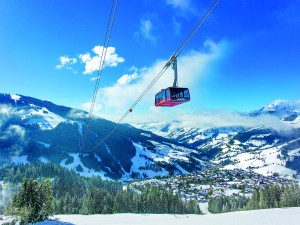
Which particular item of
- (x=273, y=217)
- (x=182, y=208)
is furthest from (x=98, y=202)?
(x=273, y=217)

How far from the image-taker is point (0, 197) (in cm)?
18262

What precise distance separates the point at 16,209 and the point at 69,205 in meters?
82.8

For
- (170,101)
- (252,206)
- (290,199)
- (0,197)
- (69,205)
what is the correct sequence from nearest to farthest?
(170,101)
(290,199)
(69,205)
(252,206)
(0,197)

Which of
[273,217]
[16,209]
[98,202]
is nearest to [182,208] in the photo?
[98,202]

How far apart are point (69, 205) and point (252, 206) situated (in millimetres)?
88638

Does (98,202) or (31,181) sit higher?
(31,181)

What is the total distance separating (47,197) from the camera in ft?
217

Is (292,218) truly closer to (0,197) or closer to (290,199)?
(290,199)

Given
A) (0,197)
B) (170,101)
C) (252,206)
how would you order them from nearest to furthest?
(170,101) < (252,206) < (0,197)

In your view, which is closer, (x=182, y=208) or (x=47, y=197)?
(x=47, y=197)

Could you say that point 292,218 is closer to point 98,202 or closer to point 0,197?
point 98,202

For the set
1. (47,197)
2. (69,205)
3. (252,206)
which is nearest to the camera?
(47,197)

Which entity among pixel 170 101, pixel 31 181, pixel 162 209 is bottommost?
pixel 162 209

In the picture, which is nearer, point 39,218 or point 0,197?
point 39,218
